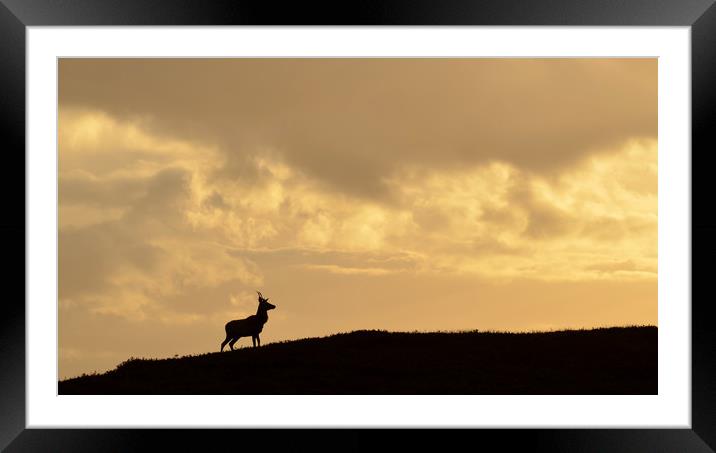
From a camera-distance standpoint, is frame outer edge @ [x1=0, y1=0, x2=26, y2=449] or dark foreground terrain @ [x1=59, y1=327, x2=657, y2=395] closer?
frame outer edge @ [x1=0, y1=0, x2=26, y2=449]

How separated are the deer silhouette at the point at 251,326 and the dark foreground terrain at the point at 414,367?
285mm

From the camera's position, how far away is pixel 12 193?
3051 millimetres

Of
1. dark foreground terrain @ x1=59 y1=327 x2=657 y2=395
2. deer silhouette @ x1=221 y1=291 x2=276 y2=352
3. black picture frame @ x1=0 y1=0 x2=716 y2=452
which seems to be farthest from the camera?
deer silhouette @ x1=221 y1=291 x2=276 y2=352

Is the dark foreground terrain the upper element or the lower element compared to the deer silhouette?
lower

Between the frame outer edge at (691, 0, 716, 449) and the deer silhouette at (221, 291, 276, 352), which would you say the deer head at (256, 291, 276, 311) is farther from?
the frame outer edge at (691, 0, 716, 449)

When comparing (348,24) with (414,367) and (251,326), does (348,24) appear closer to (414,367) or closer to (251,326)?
(414,367)

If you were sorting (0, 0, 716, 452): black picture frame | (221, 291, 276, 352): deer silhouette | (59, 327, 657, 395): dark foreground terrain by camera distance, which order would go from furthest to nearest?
(221, 291, 276, 352): deer silhouette < (59, 327, 657, 395): dark foreground terrain < (0, 0, 716, 452): black picture frame

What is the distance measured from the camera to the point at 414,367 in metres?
6.36

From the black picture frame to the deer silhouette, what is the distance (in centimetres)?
415

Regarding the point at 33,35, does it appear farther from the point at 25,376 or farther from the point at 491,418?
the point at 491,418

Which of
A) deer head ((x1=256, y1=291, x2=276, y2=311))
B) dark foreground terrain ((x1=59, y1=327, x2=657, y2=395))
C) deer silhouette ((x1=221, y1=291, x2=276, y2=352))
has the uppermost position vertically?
deer head ((x1=256, y1=291, x2=276, y2=311))

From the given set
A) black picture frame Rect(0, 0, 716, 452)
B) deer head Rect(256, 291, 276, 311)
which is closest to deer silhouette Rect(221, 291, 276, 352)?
deer head Rect(256, 291, 276, 311)

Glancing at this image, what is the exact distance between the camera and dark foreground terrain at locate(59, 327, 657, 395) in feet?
19.5

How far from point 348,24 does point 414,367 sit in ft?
13.3
